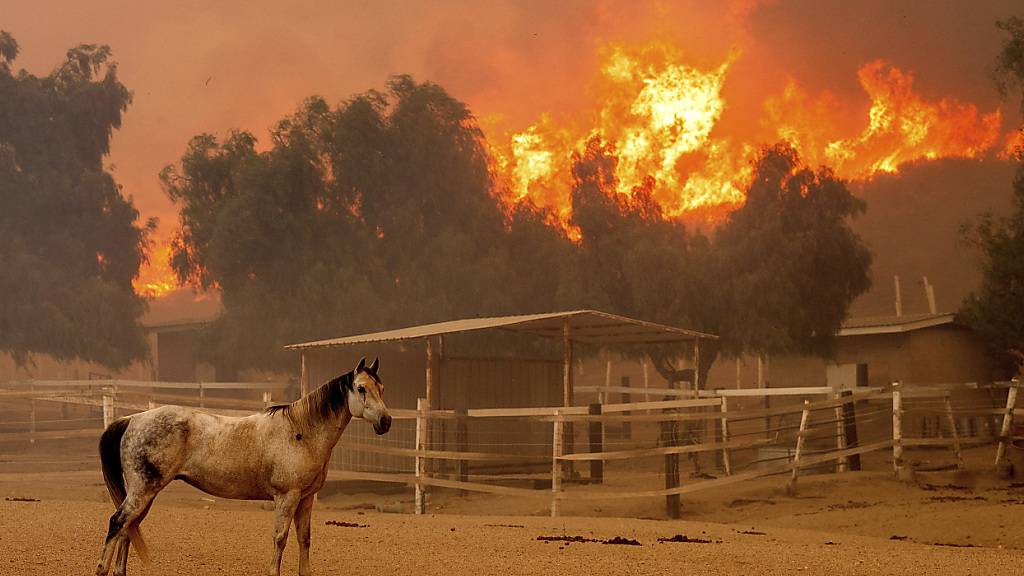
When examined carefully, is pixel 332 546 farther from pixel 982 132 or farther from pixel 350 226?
pixel 982 132

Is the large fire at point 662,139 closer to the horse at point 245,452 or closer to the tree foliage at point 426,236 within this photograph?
the tree foliage at point 426,236

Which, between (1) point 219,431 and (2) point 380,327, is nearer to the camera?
(1) point 219,431

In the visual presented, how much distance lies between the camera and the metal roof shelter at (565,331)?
1873 cm

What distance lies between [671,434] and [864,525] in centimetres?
319

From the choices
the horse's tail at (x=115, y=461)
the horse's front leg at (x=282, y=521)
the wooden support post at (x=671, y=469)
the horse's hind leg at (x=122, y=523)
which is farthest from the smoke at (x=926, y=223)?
the horse's hind leg at (x=122, y=523)

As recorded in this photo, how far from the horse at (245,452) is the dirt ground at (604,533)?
45.4 inches

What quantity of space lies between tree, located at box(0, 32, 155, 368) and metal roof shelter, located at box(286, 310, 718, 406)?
26.7m

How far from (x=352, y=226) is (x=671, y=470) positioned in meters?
27.9

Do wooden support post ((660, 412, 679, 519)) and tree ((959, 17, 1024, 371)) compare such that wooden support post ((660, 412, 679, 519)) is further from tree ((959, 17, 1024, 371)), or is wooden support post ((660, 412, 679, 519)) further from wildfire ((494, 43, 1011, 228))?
wildfire ((494, 43, 1011, 228))

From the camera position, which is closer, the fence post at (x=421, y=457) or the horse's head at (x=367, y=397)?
the horse's head at (x=367, y=397)

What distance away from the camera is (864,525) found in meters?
14.1

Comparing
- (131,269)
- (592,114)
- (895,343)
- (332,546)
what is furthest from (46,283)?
(332,546)

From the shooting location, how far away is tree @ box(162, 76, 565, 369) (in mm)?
38188

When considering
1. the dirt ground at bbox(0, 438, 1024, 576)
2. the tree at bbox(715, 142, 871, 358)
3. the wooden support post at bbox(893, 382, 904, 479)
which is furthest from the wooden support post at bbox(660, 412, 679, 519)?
the tree at bbox(715, 142, 871, 358)
